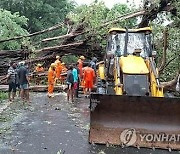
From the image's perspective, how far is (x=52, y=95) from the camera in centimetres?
1767

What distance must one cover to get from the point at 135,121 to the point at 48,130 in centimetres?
268

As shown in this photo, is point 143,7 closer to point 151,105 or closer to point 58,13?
point 151,105

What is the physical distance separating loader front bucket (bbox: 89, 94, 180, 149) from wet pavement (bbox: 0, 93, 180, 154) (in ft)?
0.77

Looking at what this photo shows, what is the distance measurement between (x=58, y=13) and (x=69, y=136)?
26.5m

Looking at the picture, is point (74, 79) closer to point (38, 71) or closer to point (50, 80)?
point (50, 80)

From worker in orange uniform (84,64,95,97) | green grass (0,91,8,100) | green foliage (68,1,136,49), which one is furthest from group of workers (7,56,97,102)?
green foliage (68,1,136,49)

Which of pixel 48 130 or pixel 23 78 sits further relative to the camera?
pixel 23 78

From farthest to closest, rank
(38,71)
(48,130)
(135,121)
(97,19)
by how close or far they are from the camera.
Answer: (38,71)
(97,19)
(48,130)
(135,121)

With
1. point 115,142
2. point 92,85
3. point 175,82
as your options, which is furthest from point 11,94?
point 115,142

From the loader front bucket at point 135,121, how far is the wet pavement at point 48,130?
0.24 metres

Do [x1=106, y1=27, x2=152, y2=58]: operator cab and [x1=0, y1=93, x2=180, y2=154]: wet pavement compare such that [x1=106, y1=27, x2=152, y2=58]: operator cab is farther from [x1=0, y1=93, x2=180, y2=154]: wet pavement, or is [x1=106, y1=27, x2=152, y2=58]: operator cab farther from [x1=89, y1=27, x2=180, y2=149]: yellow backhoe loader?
[x1=89, y1=27, x2=180, y2=149]: yellow backhoe loader

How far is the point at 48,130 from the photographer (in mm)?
10547

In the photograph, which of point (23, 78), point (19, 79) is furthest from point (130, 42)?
point (19, 79)

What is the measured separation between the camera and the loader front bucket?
8.98 m
